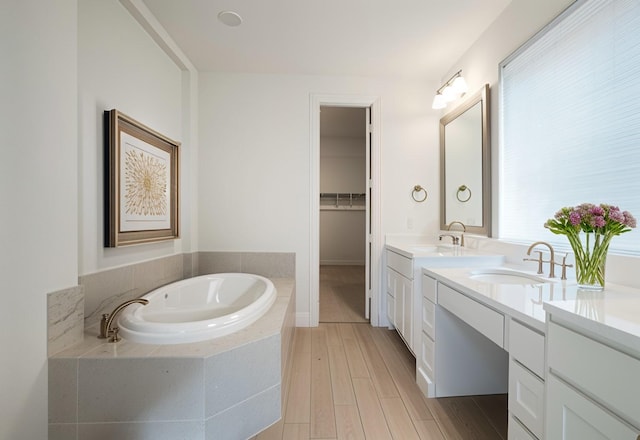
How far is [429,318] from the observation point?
1.72 m

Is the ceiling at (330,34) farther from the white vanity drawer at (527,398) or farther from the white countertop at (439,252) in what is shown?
the white vanity drawer at (527,398)

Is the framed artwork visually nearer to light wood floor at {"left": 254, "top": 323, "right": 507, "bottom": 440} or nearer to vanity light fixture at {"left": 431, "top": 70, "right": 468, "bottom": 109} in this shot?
light wood floor at {"left": 254, "top": 323, "right": 507, "bottom": 440}

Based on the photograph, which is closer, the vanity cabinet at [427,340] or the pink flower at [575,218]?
the pink flower at [575,218]

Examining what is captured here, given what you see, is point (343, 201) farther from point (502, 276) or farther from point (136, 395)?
point (136, 395)

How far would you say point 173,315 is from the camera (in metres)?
2.01

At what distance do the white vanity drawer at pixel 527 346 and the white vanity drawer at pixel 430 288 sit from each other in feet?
2.02

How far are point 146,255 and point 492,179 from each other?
8.76 feet

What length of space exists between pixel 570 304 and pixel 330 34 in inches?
88.1

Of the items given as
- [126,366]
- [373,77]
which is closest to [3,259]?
[126,366]

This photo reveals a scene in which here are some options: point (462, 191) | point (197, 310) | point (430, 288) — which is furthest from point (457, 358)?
point (197, 310)

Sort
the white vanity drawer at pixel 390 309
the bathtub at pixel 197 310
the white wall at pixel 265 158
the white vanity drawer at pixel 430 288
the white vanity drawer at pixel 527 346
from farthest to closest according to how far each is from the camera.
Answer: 1. the white wall at pixel 265 158
2. the white vanity drawer at pixel 390 309
3. the white vanity drawer at pixel 430 288
4. the bathtub at pixel 197 310
5. the white vanity drawer at pixel 527 346

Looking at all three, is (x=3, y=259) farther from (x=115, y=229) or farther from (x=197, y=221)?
(x=197, y=221)

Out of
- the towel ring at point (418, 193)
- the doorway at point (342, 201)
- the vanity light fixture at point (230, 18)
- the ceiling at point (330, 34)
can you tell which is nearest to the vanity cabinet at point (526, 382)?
the towel ring at point (418, 193)

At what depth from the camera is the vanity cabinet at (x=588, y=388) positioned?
62 cm
